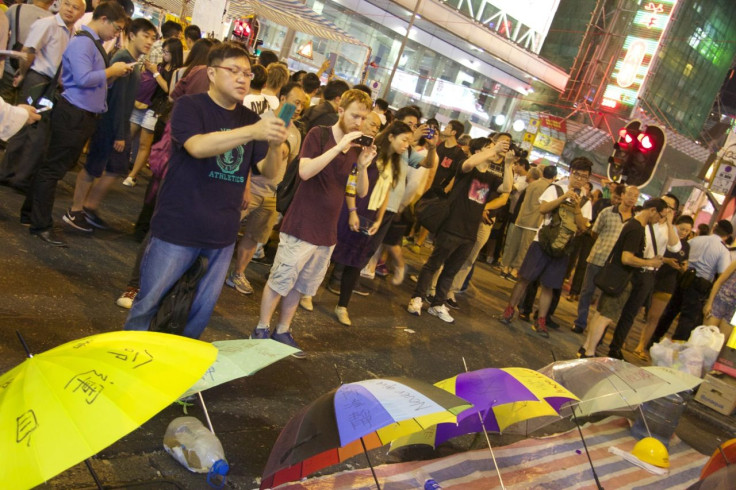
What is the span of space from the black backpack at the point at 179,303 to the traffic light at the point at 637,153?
10720mm

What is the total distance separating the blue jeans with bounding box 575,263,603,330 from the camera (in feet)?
29.0

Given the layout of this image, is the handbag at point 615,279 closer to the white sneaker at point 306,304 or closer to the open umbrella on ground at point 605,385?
the open umbrella on ground at point 605,385

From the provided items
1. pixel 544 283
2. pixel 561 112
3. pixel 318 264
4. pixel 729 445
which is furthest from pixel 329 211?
pixel 561 112

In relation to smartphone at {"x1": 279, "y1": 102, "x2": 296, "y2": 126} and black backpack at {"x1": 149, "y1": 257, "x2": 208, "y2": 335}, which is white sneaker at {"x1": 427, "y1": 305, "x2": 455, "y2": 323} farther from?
smartphone at {"x1": 279, "y1": 102, "x2": 296, "y2": 126}

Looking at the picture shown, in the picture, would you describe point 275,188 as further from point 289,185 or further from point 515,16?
point 515,16

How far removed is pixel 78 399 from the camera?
1794 mm

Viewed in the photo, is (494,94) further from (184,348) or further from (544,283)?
(184,348)

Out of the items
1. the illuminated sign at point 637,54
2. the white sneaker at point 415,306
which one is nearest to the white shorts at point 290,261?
the white sneaker at point 415,306

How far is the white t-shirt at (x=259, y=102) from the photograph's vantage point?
5.49 meters

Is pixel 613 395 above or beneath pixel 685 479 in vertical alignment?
above

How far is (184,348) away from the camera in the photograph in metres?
2.23

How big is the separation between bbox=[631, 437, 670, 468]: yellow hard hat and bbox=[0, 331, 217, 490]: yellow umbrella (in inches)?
161

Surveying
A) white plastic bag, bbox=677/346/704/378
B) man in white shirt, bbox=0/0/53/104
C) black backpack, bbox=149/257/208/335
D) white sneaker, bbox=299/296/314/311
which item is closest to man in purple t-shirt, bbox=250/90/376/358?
black backpack, bbox=149/257/208/335

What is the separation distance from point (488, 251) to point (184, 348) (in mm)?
11839
